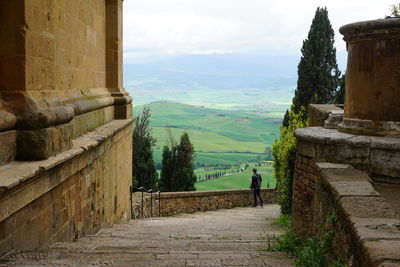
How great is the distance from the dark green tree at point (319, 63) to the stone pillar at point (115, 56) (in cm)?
2320

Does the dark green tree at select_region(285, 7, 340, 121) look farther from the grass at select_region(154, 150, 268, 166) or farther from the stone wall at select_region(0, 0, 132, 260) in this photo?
the grass at select_region(154, 150, 268, 166)

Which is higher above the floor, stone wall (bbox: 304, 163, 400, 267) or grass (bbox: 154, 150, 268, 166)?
stone wall (bbox: 304, 163, 400, 267)

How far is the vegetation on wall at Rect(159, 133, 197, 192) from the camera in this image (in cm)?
2822

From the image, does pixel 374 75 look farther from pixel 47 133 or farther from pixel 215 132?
pixel 215 132

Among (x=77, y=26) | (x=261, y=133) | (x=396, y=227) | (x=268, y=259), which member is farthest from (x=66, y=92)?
(x=261, y=133)

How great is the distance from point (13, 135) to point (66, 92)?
2.46 metres

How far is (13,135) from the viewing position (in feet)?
15.6

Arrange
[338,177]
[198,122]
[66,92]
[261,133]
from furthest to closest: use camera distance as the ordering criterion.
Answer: [198,122] < [261,133] < [66,92] < [338,177]

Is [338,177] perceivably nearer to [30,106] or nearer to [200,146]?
[30,106]

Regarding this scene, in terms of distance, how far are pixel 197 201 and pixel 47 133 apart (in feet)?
48.6

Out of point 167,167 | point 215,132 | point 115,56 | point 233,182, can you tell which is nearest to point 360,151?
point 115,56

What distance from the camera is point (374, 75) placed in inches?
242

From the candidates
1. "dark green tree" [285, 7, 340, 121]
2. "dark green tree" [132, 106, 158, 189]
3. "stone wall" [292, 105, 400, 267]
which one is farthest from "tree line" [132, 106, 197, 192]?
"stone wall" [292, 105, 400, 267]

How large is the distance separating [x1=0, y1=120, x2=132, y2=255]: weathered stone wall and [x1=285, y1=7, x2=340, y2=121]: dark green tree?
25059 mm
